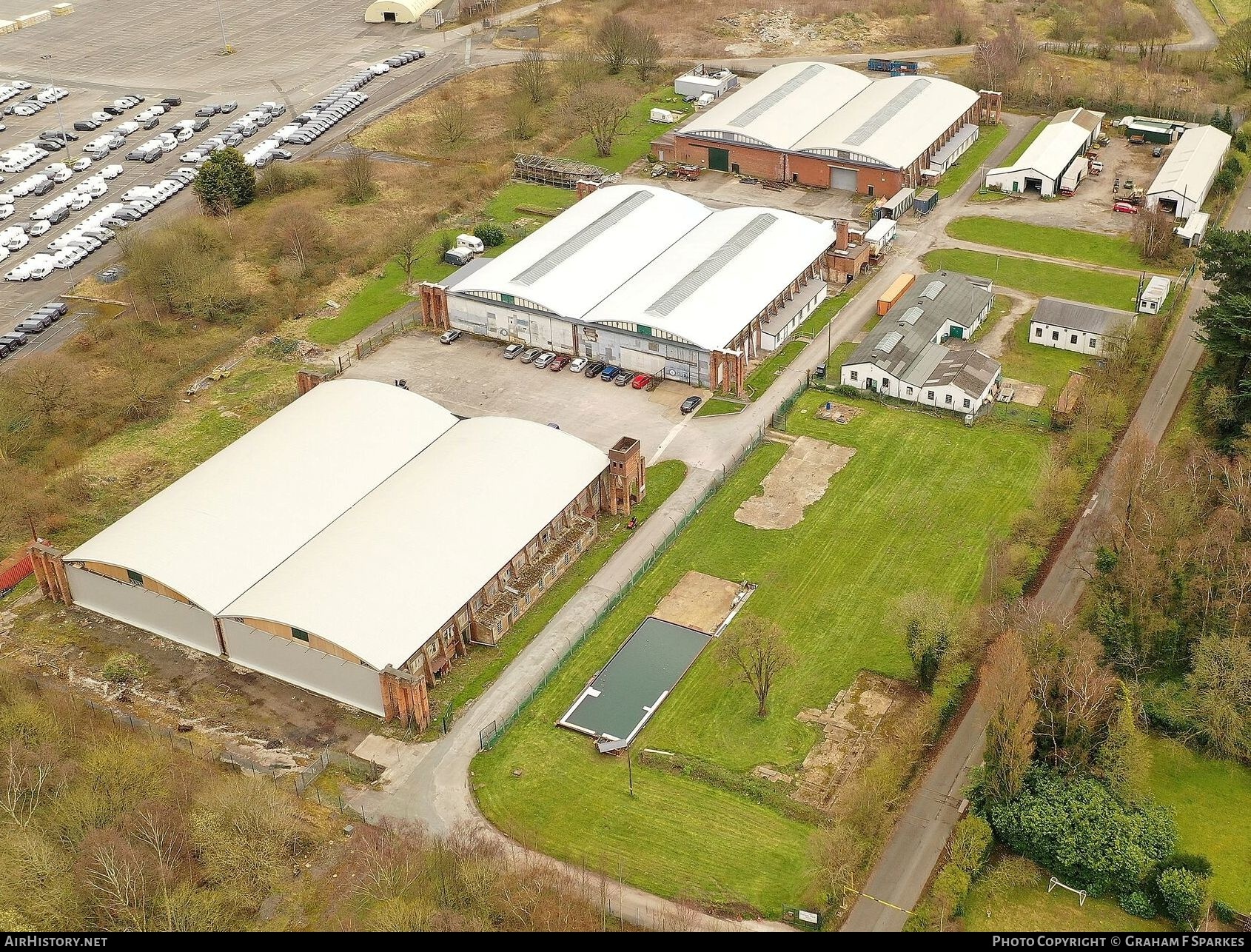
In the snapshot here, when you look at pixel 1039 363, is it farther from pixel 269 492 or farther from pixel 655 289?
pixel 269 492

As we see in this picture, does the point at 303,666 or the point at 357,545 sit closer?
the point at 303,666

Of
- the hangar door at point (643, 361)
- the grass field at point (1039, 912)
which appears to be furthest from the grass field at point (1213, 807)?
the hangar door at point (643, 361)

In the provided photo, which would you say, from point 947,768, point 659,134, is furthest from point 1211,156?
point 947,768

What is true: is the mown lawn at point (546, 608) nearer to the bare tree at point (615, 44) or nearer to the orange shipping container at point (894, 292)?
the orange shipping container at point (894, 292)

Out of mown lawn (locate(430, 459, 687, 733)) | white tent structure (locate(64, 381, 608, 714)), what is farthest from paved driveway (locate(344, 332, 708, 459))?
white tent structure (locate(64, 381, 608, 714))

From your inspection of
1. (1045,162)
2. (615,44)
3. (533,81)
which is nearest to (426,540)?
(1045,162)

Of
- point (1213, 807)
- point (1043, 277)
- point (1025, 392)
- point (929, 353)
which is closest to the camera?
point (1213, 807)
